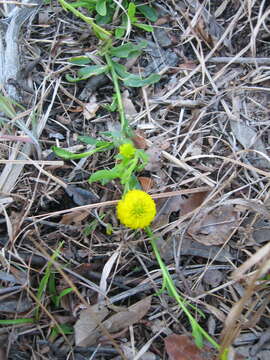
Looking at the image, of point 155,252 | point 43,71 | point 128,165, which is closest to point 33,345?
point 155,252

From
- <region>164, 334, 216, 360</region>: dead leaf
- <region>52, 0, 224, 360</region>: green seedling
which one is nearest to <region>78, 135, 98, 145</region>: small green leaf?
<region>52, 0, 224, 360</region>: green seedling

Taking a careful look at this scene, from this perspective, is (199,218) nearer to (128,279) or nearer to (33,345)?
(128,279)

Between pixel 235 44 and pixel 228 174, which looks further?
pixel 235 44

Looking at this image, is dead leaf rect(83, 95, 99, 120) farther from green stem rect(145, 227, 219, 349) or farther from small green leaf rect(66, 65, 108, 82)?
green stem rect(145, 227, 219, 349)

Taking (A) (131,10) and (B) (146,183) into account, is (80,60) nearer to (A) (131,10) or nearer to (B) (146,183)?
(A) (131,10)

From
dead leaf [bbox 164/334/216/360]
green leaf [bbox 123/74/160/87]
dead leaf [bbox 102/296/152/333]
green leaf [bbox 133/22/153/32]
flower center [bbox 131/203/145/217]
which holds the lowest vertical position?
dead leaf [bbox 164/334/216/360]
